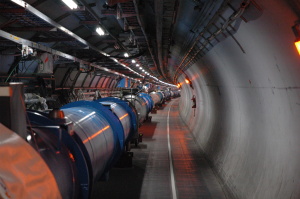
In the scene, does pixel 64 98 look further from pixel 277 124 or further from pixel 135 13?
pixel 277 124

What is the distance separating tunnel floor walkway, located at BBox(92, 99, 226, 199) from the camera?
846 centimetres

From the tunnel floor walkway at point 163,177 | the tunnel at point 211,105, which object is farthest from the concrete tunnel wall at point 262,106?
A: the tunnel floor walkway at point 163,177

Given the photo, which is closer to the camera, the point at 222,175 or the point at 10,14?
the point at 10,14

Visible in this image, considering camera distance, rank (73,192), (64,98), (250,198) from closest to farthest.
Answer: (73,192) → (250,198) → (64,98)

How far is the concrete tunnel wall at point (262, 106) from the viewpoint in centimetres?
459

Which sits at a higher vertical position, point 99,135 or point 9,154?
point 9,154

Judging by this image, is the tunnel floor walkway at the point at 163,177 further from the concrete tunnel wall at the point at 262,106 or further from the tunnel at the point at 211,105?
the concrete tunnel wall at the point at 262,106

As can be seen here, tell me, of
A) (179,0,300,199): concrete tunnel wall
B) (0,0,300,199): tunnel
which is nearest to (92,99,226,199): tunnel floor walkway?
(0,0,300,199): tunnel

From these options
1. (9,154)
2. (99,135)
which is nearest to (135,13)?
(99,135)

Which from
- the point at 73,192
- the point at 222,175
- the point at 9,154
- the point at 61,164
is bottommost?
the point at 222,175

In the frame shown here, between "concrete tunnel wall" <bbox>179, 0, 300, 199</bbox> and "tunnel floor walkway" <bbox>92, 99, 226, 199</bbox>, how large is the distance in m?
0.66

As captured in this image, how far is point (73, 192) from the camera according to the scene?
4250 millimetres

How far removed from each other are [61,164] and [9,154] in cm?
186

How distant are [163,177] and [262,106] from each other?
4378 mm
